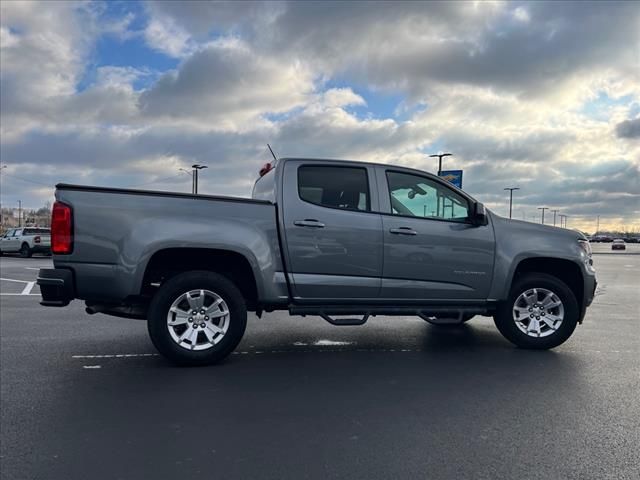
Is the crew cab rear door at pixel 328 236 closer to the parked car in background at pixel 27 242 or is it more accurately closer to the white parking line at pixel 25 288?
the white parking line at pixel 25 288

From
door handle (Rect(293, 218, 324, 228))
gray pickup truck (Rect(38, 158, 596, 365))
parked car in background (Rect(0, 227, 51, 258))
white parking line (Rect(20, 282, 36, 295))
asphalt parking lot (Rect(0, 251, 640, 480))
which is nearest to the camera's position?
asphalt parking lot (Rect(0, 251, 640, 480))

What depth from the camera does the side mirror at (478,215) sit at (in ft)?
18.3

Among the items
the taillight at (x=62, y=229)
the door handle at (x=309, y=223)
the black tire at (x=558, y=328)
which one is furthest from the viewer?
the black tire at (x=558, y=328)

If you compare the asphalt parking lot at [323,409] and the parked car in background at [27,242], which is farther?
the parked car in background at [27,242]

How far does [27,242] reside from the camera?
28.3 meters

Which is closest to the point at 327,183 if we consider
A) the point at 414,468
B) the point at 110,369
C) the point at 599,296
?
the point at 110,369

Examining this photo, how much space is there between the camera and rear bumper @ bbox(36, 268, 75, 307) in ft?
14.9

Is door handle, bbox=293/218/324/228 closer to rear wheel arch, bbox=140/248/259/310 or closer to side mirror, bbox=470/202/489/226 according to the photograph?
rear wheel arch, bbox=140/248/259/310

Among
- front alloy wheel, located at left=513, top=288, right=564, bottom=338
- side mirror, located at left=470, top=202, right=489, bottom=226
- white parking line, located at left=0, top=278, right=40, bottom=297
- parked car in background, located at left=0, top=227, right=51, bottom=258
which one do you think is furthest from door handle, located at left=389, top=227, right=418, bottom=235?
parked car in background, located at left=0, top=227, right=51, bottom=258

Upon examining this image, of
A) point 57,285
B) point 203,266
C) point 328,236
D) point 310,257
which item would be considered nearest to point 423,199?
point 328,236

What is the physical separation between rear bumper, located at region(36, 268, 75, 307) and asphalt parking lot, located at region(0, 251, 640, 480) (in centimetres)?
74

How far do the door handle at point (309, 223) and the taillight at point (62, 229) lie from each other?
212 cm

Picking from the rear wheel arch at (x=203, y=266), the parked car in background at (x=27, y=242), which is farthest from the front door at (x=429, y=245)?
the parked car in background at (x=27, y=242)

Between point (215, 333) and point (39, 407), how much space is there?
1624mm
